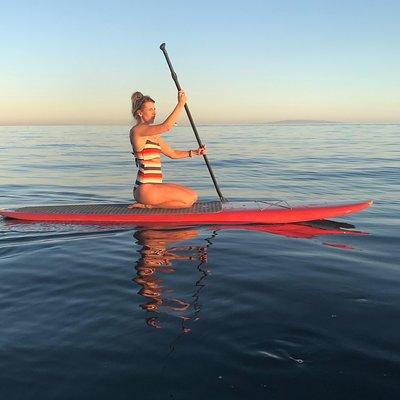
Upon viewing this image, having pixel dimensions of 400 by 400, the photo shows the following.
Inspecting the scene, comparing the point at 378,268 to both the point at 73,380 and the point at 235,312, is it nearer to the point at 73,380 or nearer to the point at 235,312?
the point at 235,312

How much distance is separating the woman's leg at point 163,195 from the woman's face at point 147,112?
3.63 feet

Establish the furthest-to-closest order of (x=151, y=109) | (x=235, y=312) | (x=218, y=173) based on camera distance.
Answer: (x=218, y=173) < (x=151, y=109) < (x=235, y=312)

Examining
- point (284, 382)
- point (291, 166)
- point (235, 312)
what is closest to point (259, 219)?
point (235, 312)

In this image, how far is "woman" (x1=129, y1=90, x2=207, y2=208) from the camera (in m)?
7.09

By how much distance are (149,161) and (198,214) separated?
3.94ft

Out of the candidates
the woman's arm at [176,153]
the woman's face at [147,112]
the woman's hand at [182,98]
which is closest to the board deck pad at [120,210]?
the woman's arm at [176,153]

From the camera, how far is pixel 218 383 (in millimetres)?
2791

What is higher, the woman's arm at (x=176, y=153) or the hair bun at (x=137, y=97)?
the hair bun at (x=137, y=97)

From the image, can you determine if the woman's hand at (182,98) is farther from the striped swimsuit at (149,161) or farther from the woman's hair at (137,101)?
the striped swimsuit at (149,161)

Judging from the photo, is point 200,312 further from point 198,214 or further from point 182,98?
point 182,98

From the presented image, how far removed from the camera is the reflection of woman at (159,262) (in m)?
3.93

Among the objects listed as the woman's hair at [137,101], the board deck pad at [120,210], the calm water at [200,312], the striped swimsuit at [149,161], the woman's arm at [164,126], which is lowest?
the board deck pad at [120,210]

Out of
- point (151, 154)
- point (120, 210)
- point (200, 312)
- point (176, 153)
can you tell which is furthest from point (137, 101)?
point (200, 312)

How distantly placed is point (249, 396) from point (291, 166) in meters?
16.0
